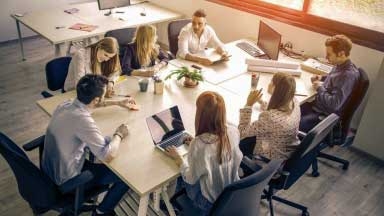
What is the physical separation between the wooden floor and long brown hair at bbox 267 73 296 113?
0.98 meters

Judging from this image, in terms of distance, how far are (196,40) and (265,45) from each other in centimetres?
73

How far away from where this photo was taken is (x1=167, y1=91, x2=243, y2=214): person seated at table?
2.06 m

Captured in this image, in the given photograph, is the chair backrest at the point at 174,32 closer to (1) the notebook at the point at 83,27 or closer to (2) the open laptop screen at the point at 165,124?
(1) the notebook at the point at 83,27

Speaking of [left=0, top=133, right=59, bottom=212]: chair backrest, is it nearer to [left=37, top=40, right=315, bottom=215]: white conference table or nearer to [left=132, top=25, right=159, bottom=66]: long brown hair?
[left=37, top=40, right=315, bottom=215]: white conference table

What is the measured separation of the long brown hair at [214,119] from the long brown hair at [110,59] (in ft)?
3.81

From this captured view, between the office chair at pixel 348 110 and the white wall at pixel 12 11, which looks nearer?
the office chair at pixel 348 110

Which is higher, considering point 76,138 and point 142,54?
point 142,54

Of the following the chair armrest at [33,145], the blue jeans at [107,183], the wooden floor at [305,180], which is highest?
the chair armrest at [33,145]

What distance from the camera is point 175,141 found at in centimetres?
245

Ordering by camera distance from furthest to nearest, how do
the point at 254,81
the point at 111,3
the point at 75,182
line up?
the point at 111,3 → the point at 254,81 → the point at 75,182

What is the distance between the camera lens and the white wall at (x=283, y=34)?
142 inches

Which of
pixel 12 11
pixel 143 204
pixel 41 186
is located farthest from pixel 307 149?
pixel 12 11

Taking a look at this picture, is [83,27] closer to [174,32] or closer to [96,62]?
[174,32]

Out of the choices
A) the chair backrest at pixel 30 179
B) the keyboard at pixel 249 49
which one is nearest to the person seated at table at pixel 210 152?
the chair backrest at pixel 30 179
